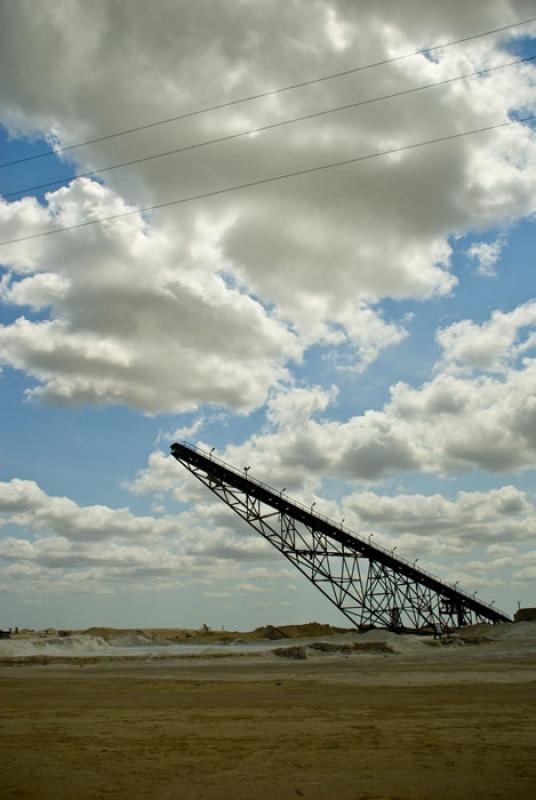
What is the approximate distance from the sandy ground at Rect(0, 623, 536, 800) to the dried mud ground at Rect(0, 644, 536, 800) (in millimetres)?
25

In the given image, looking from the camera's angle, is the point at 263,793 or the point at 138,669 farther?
the point at 138,669

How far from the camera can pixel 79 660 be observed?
32781mm

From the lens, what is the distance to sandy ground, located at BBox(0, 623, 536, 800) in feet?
23.5

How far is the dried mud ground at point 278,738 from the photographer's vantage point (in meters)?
7.15

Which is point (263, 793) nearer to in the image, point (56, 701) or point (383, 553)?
point (56, 701)

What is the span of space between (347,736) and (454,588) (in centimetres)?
3501

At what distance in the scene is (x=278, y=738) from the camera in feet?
33.0

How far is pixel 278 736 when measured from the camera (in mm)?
10250

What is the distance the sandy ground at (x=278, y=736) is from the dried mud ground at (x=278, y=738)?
3 cm

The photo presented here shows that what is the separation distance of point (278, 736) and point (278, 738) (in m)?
0.19

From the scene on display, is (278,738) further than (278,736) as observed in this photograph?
No

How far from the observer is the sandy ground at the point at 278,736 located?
7176 millimetres

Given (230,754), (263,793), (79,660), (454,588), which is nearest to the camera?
(263,793)

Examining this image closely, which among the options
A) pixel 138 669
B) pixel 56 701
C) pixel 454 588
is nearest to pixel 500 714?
pixel 56 701
